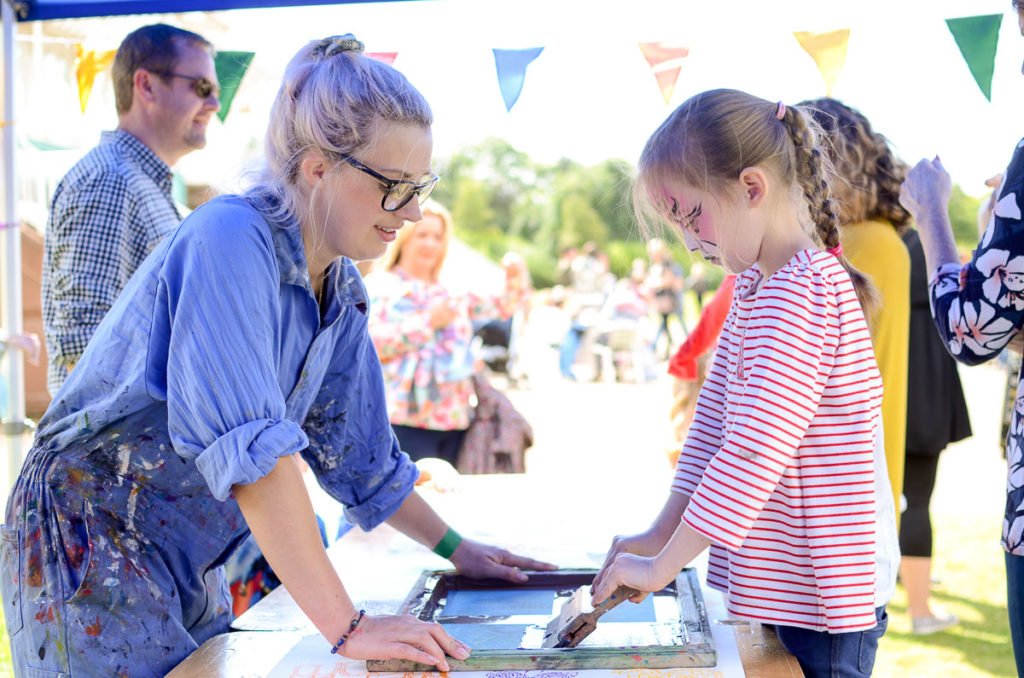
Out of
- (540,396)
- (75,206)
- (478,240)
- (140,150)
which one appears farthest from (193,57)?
(478,240)

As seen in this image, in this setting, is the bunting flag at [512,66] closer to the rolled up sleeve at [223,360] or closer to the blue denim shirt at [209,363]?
the blue denim shirt at [209,363]

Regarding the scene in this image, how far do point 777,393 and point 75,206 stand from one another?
6.93 ft

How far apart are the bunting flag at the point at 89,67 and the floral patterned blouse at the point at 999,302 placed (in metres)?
2.83

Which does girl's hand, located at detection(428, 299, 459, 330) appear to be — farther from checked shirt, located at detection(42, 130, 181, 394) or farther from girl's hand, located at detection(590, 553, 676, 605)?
girl's hand, located at detection(590, 553, 676, 605)

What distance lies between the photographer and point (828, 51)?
2873mm

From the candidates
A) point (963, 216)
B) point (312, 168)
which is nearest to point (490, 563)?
point (312, 168)

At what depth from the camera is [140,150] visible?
9.39 ft

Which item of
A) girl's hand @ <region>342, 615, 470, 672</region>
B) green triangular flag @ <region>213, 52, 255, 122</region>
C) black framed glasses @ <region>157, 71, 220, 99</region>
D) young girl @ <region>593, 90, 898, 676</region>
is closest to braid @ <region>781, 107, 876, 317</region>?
young girl @ <region>593, 90, 898, 676</region>

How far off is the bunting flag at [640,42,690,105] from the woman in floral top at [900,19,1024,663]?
1.45 meters

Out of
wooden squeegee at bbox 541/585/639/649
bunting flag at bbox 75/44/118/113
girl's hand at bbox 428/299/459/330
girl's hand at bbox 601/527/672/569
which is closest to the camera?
wooden squeegee at bbox 541/585/639/649

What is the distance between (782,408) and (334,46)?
82 centimetres

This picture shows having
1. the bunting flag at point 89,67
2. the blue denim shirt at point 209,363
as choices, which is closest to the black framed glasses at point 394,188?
the blue denim shirt at point 209,363

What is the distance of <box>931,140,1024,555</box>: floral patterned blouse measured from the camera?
A: 1.48 metres

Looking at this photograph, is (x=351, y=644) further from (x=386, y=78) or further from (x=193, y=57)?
(x=193, y=57)
